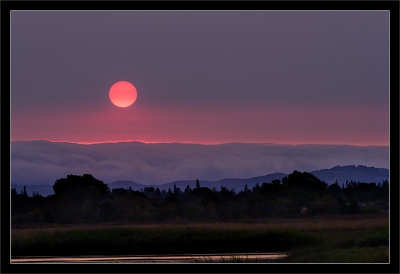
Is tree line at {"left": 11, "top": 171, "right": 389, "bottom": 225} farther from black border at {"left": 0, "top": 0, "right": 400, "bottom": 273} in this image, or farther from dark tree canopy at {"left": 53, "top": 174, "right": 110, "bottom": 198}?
black border at {"left": 0, "top": 0, "right": 400, "bottom": 273}

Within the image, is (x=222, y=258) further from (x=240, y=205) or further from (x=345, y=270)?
(x=240, y=205)

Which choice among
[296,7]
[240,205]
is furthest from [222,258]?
[240,205]

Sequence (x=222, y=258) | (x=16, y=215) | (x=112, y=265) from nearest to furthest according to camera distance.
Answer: (x=112, y=265) < (x=222, y=258) < (x=16, y=215)

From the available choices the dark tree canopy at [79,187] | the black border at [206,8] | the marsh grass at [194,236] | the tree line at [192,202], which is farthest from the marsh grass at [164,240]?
the black border at [206,8]

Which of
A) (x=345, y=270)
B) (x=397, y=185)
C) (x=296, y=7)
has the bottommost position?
(x=345, y=270)

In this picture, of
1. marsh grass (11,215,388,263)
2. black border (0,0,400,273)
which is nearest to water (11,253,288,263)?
black border (0,0,400,273)

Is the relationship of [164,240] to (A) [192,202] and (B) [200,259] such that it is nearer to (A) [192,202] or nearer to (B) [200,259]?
(A) [192,202]

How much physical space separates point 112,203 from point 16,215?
21.3 feet

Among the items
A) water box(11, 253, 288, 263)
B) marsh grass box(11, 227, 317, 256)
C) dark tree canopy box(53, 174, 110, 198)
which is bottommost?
marsh grass box(11, 227, 317, 256)

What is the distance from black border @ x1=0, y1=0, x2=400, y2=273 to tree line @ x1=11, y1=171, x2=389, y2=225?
88.8 feet

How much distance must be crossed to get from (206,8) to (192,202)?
112ft

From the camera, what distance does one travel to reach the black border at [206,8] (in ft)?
39.1

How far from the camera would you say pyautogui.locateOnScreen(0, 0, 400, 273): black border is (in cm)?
1191

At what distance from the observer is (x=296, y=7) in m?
12.0
